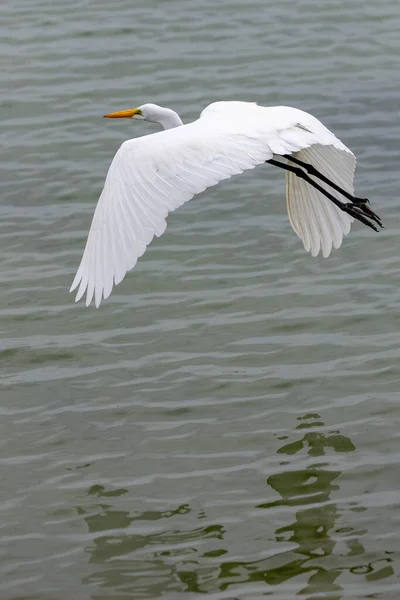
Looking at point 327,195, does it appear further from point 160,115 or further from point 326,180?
point 160,115

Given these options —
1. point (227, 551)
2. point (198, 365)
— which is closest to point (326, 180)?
point (198, 365)

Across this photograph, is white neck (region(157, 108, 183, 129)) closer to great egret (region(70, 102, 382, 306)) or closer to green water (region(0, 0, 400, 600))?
great egret (region(70, 102, 382, 306))

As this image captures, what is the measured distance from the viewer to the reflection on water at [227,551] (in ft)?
15.9

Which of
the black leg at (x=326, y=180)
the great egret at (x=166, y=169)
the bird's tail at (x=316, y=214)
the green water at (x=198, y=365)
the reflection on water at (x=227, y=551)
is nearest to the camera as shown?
the reflection on water at (x=227, y=551)

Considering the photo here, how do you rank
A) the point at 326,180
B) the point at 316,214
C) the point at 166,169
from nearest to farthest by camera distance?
the point at 166,169
the point at 326,180
the point at 316,214

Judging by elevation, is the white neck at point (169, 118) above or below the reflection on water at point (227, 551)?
above

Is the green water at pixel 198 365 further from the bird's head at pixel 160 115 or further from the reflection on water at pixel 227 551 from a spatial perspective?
the bird's head at pixel 160 115

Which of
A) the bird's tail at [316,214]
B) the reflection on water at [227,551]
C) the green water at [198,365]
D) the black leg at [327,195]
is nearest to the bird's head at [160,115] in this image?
the bird's tail at [316,214]

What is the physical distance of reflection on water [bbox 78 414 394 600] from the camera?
4.86 meters

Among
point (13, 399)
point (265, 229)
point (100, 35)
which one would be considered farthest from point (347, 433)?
point (100, 35)

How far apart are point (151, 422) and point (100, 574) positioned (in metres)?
1.28

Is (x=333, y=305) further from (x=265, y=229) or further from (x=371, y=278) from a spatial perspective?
(x=265, y=229)

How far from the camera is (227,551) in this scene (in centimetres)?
505

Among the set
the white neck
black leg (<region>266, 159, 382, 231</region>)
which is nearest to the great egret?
black leg (<region>266, 159, 382, 231</region>)
